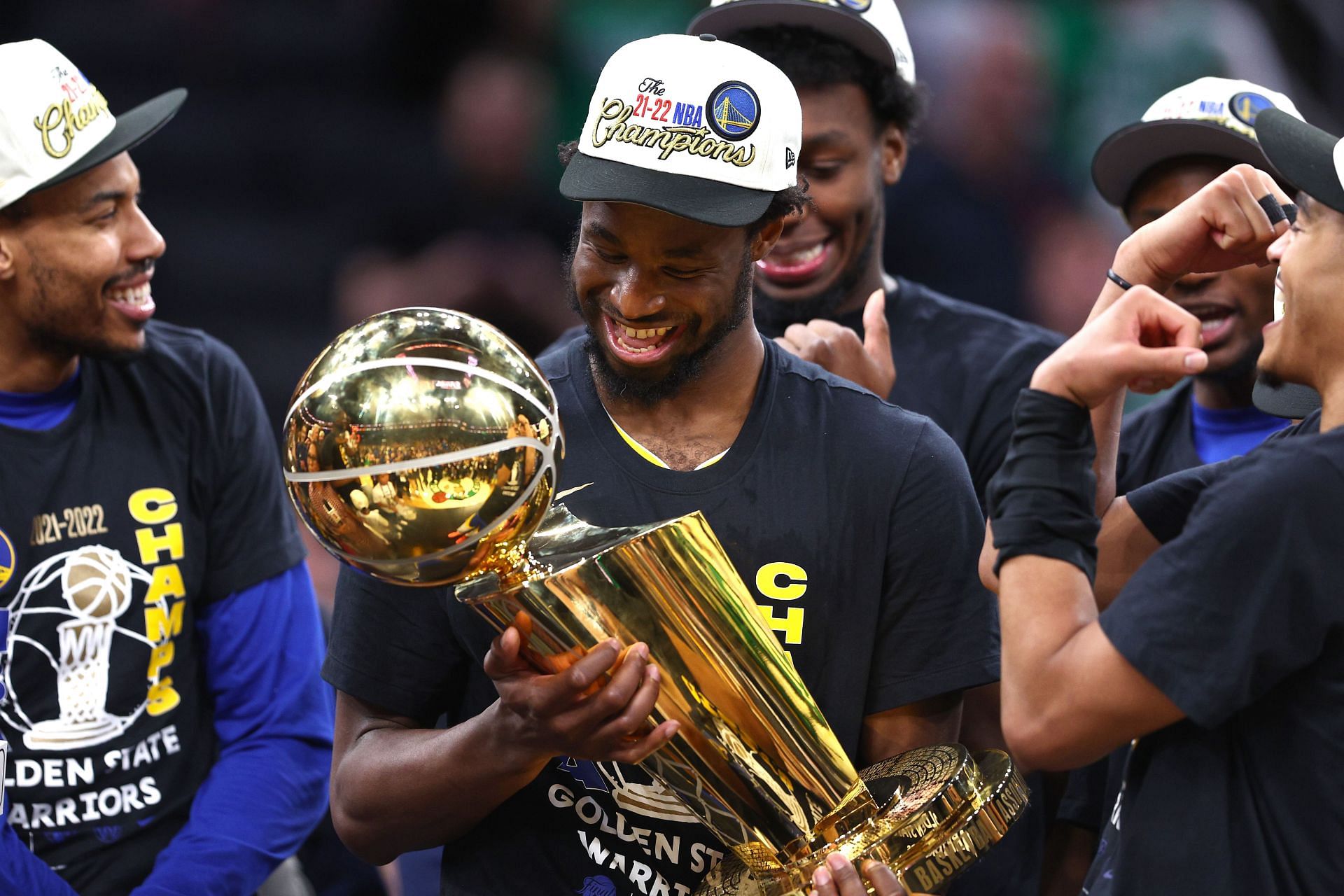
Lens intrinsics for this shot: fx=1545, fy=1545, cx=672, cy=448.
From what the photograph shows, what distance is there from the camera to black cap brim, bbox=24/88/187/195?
2.74 metres

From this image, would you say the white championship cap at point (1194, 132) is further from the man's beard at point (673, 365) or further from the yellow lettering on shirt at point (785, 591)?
the yellow lettering on shirt at point (785, 591)

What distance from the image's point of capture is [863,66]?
11.0 feet

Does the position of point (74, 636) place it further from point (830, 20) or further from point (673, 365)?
point (830, 20)

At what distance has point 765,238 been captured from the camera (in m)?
2.40

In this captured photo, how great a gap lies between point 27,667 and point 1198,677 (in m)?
1.97

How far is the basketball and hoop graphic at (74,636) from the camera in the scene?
8.79 ft

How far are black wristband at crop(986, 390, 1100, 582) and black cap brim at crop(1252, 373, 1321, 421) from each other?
466mm

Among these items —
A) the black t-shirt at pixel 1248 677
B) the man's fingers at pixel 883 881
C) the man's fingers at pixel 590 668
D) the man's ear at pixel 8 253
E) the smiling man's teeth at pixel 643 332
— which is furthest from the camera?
the man's ear at pixel 8 253

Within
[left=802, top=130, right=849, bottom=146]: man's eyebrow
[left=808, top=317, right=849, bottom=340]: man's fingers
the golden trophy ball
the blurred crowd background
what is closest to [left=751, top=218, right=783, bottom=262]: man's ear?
[left=808, top=317, right=849, bottom=340]: man's fingers

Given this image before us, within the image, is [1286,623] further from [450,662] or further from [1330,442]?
[450,662]

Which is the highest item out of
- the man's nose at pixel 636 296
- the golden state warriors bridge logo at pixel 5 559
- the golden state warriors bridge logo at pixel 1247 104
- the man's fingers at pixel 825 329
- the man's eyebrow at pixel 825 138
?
the golden state warriors bridge logo at pixel 1247 104

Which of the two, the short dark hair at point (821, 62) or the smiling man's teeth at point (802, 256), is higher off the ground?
the short dark hair at point (821, 62)

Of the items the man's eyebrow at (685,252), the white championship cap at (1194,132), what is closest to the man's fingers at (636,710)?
→ the man's eyebrow at (685,252)

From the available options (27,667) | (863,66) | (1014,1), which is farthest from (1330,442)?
(1014,1)
